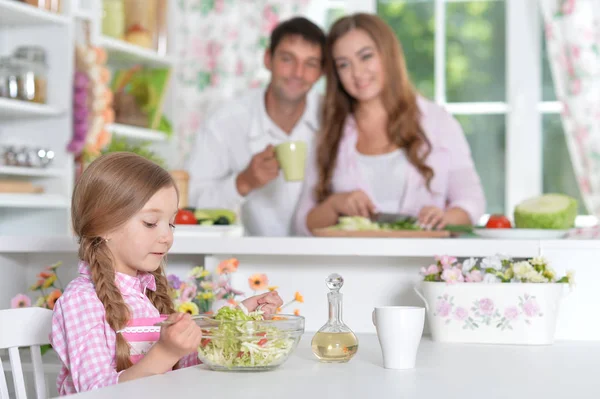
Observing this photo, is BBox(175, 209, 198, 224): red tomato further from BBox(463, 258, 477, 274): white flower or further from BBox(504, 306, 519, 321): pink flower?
BBox(504, 306, 519, 321): pink flower

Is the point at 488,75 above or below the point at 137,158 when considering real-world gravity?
above

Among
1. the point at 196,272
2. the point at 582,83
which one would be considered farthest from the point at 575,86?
the point at 196,272

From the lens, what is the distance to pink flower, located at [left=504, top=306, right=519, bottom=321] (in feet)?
5.81

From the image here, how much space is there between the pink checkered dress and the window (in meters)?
2.95

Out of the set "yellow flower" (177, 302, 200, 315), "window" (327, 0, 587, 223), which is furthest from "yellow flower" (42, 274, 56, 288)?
"window" (327, 0, 587, 223)

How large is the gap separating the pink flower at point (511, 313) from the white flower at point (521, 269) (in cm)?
7

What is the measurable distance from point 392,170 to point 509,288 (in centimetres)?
131

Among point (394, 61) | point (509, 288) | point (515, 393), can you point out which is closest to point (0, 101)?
point (394, 61)

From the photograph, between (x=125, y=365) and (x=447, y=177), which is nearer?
(x=125, y=365)

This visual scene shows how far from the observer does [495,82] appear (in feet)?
13.8

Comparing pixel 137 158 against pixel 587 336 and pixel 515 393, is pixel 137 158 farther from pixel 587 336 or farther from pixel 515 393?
pixel 587 336

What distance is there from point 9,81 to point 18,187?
1.34 feet

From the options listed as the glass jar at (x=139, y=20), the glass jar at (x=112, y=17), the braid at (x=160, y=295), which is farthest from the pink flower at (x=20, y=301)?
the glass jar at (x=139, y=20)

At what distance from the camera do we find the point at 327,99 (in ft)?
10.2
